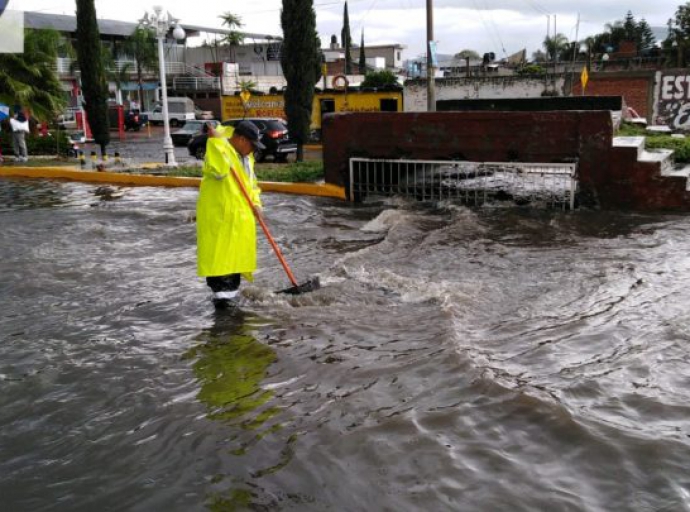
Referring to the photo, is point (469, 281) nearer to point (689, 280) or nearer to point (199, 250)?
point (689, 280)

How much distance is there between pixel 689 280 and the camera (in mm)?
6363

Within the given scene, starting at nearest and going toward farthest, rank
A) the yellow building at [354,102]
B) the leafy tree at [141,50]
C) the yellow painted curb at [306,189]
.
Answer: the yellow painted curb at [306,189]
the yellow building at [354,102]
the leafy tree at [141,50]

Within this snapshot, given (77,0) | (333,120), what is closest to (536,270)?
(333,120)

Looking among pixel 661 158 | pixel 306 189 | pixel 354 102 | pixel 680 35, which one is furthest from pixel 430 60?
pixel 680 35

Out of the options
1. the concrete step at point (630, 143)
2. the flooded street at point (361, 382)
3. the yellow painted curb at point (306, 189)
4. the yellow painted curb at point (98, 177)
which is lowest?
the flooded street at point (361, 382)

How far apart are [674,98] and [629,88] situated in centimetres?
201

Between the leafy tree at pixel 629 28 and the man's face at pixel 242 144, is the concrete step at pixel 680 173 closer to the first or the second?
the man's face at pixel 242 144

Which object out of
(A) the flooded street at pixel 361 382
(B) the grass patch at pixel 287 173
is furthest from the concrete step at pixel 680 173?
(B) the grass patch at pixel 287 173

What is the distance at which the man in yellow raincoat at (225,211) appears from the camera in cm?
532

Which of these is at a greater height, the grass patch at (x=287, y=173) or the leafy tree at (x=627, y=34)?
the leafy tree at (x=627, y=34)

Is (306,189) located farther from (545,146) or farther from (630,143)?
(630,143)

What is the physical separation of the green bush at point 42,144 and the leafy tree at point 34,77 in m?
1.06

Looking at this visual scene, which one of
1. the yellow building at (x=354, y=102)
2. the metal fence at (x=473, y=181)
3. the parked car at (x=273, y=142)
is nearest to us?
the metal fence at (x=473, y=181)

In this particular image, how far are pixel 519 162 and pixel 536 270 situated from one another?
12.7ft
